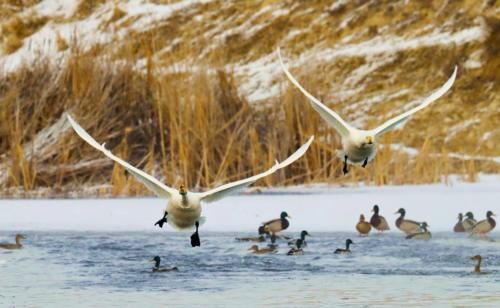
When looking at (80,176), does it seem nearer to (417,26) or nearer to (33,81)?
(33,81)

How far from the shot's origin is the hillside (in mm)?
16062

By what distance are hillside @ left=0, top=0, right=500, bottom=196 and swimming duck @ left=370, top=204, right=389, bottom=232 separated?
8.95ft

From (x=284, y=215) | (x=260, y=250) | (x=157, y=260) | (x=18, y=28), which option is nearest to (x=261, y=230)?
(x=284, y=215)

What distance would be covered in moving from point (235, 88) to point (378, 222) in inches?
182

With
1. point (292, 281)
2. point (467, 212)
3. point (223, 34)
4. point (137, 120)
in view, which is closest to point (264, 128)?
point (137, 120)

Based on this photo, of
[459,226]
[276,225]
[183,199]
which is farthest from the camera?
[276,225]

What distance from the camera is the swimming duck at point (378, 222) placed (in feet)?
42.2

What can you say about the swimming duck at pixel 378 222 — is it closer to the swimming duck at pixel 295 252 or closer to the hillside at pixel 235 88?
the swimming duck at pixel 295 252

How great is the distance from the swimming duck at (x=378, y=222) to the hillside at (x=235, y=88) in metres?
2.73

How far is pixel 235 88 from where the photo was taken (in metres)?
17.1

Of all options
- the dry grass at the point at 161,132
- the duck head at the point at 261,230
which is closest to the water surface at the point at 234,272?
the duck head at the point at 261,230

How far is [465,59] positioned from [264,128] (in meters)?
11.4

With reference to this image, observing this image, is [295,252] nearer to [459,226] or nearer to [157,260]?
[157,260]

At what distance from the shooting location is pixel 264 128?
56.5 ft
